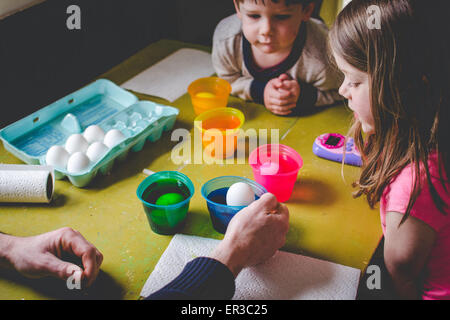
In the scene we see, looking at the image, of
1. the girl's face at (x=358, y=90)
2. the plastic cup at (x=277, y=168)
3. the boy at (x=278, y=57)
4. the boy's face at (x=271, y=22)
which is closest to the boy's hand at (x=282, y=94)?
the boy at (x=278, y=57)

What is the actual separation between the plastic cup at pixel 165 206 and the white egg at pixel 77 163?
0.65ft

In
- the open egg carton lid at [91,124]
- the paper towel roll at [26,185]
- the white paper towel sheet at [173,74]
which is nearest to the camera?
the paper towel roll at [26,185]

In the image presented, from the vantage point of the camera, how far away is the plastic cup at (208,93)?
4.19 feet

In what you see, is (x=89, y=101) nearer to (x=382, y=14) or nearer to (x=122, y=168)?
(x=122, y=168)

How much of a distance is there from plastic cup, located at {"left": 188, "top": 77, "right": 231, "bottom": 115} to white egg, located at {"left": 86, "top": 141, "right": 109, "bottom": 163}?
0.36m

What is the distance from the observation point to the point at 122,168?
1.11 m

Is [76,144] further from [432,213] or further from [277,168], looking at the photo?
[432,213]

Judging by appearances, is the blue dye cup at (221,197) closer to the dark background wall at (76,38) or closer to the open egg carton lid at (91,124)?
the open egg carton lid at (91,124)

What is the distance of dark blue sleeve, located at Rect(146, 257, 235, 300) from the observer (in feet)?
2.32

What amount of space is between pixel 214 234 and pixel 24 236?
17.1 inches

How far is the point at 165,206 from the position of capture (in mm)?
860

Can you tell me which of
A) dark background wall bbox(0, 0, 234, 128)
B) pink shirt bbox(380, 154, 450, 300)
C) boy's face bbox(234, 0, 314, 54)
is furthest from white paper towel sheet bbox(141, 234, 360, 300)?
dark background wall bbox(0, 0, 234, 128)

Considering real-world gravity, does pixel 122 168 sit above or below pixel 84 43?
below
